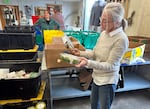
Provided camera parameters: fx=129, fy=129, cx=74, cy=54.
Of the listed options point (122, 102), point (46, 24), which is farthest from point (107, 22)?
point (46, 24)

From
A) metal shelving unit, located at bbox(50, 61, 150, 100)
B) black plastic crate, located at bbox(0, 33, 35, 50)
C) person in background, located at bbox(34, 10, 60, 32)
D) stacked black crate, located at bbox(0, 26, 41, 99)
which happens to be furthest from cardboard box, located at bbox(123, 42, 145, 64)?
person in background, located at bbox(34, 10, 60, 32)

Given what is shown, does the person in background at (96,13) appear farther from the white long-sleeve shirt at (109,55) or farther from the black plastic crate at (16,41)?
the white long-sleeve shirt at (109,55)

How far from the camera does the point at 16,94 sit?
1.36 meters

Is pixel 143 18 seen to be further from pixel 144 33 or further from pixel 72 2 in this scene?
pixel 72 2

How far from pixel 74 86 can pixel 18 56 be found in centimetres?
93

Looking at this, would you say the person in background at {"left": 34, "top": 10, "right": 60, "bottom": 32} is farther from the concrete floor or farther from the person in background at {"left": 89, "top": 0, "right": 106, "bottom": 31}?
the concrete floor

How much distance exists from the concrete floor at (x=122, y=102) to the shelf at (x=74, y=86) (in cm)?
22

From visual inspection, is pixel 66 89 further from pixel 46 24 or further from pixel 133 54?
pixel 46 24

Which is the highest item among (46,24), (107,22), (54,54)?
(46,24)

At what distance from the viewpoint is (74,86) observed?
2.02 meters

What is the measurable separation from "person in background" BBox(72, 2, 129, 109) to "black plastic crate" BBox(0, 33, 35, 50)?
785 mm

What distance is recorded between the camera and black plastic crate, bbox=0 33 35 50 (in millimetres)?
1563

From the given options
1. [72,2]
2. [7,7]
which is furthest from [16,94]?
[72,2]

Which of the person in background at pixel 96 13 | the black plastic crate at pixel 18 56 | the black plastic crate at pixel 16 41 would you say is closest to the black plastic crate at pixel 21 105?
the black plastic crate at pixel 18 56
